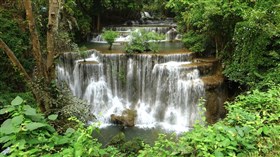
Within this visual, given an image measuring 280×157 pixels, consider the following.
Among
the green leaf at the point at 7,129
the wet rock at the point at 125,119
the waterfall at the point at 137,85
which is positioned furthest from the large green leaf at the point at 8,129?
the waterfall at the point at 137,85

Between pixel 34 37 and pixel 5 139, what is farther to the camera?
pixel 34 37

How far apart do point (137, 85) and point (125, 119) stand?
1.70 m

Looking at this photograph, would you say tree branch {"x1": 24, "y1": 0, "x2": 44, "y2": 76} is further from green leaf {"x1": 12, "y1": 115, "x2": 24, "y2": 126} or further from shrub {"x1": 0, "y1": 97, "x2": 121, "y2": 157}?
green leaf {"x1": 12, "y1": 115, "x2": 24, "y2": 126}

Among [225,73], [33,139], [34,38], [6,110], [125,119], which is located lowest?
[125,119]

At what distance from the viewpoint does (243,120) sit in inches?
124

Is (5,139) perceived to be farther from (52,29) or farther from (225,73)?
(225,73)

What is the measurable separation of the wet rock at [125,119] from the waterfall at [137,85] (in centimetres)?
37

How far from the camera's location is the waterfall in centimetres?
1047

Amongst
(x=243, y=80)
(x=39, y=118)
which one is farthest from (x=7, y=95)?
(x=243, y=80)

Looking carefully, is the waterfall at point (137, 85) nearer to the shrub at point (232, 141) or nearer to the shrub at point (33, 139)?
the shrub at point (232, 141)

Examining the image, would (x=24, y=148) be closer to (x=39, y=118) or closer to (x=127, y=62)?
(x=39, y=118)

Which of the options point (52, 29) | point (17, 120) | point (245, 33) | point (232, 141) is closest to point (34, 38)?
point (52, 29)

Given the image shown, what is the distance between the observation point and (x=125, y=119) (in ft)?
32.9

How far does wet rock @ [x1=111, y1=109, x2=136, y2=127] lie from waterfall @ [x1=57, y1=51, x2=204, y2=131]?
0.37 m
